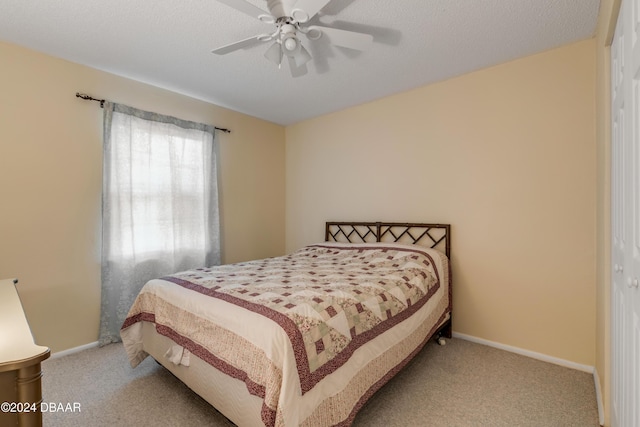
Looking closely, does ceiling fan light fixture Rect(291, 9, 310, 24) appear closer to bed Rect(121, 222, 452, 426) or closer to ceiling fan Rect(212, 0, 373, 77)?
ceiling fan Rect(212, 0, 373, 77)

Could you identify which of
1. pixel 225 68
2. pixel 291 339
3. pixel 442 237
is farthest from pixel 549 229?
pixel 225 68

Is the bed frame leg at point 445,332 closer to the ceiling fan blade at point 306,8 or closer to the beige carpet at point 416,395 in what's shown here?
the beige carpet at point 416,395

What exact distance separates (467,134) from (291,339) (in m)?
2.60

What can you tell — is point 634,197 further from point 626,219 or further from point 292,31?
point 292,31

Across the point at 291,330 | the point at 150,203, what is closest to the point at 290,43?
the point at 291,330

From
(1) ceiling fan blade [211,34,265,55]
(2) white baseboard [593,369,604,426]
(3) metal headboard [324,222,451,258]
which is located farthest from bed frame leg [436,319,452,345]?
(1) ceiling fan blade [211,34,265,55]

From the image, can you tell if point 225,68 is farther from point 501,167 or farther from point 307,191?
point 501,167

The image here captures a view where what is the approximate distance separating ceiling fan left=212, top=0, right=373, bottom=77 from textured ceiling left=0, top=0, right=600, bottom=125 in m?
0.19

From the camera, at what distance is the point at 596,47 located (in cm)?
221

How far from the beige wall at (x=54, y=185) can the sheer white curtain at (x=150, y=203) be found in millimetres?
119

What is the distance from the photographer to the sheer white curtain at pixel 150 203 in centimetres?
279

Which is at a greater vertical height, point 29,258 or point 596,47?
point 596,47

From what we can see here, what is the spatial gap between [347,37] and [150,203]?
2520 mm

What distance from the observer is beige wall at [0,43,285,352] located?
2.33 m
